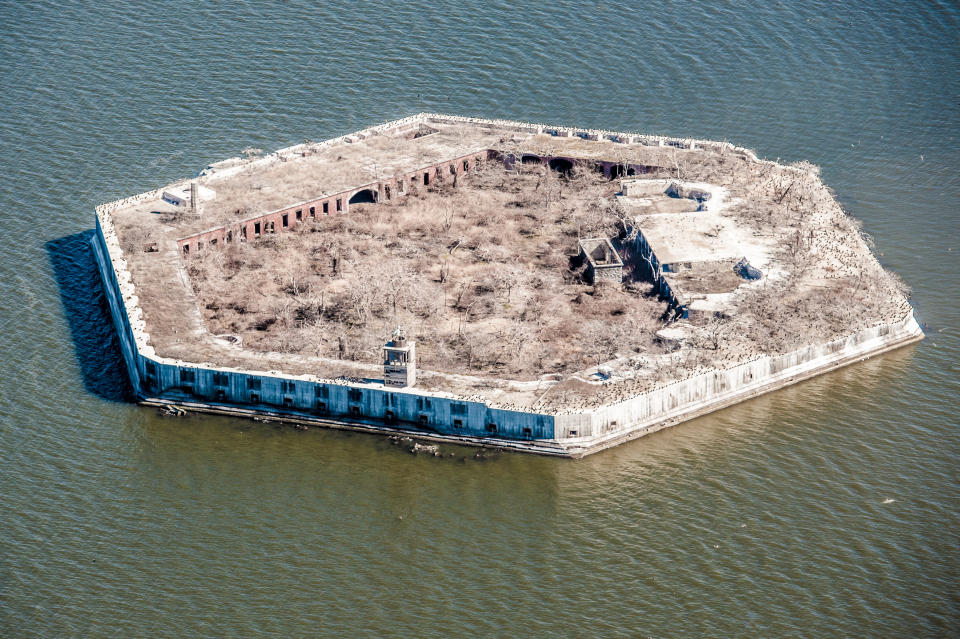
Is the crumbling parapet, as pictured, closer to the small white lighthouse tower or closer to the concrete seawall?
the concrete seawall

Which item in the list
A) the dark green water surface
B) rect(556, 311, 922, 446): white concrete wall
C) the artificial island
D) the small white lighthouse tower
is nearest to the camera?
the dark green water surface

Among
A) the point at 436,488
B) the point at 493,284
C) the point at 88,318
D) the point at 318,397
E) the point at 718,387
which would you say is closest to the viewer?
the point at 436,488

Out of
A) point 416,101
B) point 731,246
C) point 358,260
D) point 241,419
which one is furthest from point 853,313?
point 416,101

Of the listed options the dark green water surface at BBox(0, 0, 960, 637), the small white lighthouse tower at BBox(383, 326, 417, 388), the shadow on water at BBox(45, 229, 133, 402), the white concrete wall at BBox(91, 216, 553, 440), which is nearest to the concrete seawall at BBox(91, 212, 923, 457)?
the white concrete wall at BBox(91, 216, 553, 440)

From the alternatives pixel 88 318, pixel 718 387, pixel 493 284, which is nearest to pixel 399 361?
pixel 493 284

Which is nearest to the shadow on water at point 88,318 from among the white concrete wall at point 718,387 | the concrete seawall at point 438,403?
the concrete seawall at point 438,403

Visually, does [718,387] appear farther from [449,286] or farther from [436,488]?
[449,286]

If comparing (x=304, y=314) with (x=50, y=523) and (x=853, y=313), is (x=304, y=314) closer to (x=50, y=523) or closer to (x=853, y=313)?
(x=50, y=523)
